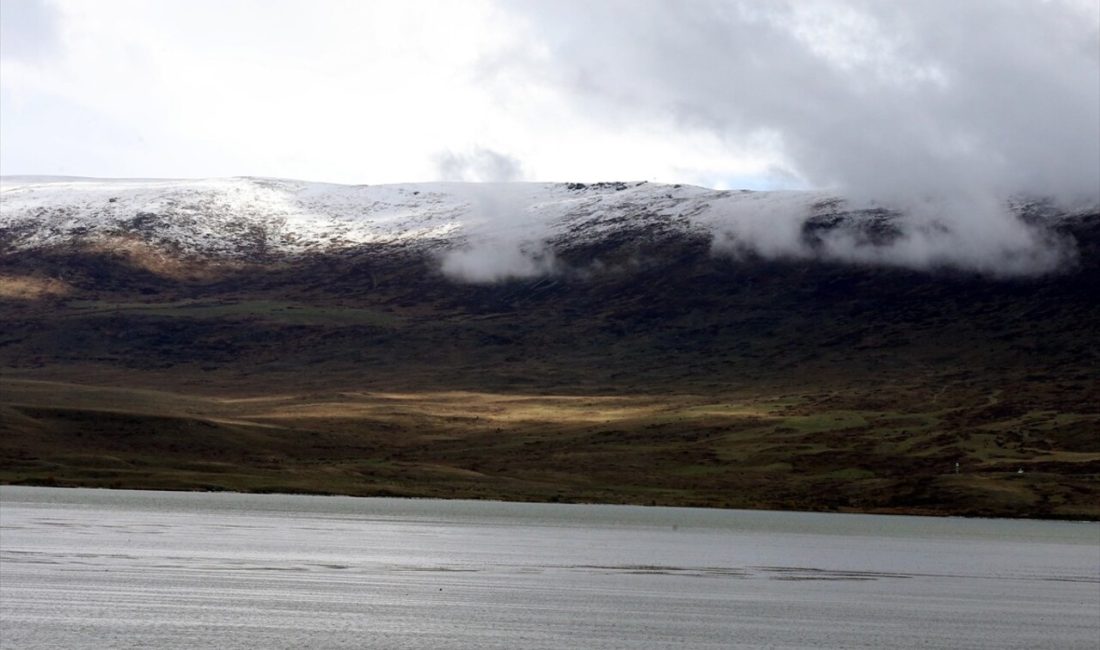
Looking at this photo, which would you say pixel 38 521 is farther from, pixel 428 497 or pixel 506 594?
pixel 428 497

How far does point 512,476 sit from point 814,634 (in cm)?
13417

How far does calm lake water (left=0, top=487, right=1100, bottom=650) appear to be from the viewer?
54.0 meters

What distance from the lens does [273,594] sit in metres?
61.8

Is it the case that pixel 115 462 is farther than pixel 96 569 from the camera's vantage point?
Yes

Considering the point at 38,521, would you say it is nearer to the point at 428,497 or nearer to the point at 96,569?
the point at 96,569

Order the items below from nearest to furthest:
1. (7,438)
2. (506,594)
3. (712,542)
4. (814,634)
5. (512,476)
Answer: (814,634), (506,594), (712,542), (7,438), (512,476)

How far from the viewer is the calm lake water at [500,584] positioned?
177 feet

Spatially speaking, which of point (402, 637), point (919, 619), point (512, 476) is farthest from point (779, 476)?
point (402, 637)

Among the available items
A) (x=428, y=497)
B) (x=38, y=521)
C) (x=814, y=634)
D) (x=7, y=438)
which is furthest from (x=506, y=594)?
(x=7, y=438)

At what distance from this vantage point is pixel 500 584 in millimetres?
70188

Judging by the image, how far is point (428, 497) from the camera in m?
163

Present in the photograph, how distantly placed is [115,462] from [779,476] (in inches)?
3355

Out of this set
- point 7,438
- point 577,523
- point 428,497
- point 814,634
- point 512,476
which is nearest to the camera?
point 814,634

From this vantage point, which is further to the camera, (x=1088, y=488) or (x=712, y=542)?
A: (x=1088, y=488)
